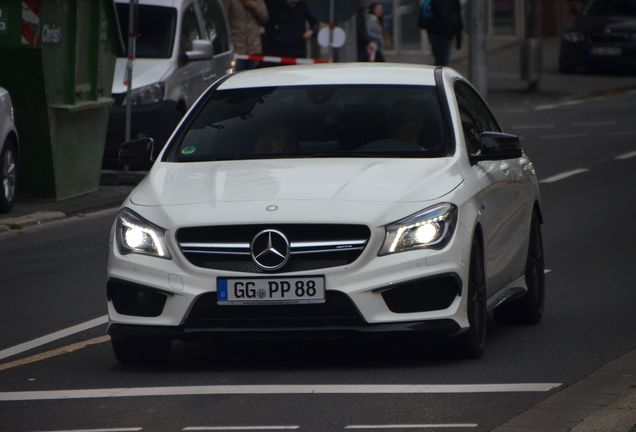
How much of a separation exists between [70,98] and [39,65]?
0.85m

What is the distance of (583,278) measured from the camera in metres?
12.5

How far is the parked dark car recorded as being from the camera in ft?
123

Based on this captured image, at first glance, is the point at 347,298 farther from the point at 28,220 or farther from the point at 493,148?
the point at 28,220

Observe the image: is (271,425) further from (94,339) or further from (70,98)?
(70,98)

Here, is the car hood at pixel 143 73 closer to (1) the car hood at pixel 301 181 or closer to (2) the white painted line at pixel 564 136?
(2) the white painted line at pixel 564 136

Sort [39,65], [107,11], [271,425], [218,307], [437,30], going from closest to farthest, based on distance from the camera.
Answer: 1. [271,425]
2. [218,307]
3. [39,65]
4. [107,11]
5. [437,30]

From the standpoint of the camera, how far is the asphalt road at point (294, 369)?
772 centimetres

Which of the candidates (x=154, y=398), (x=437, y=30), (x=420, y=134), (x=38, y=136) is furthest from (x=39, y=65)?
(x=437, y=30)

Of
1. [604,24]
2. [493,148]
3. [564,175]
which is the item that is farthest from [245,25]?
[493,148]

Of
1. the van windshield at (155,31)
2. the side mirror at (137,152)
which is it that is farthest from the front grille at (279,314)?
the van windshield at (155,31)

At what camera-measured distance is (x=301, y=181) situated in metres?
8.99

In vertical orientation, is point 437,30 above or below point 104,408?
below

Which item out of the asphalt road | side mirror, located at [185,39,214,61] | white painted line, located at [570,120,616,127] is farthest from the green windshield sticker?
white painted line, located at [570,120,616,127]

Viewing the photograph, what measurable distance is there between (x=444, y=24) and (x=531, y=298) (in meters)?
18.8
